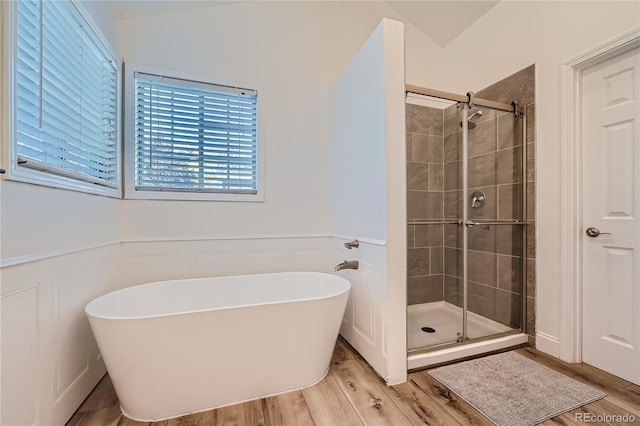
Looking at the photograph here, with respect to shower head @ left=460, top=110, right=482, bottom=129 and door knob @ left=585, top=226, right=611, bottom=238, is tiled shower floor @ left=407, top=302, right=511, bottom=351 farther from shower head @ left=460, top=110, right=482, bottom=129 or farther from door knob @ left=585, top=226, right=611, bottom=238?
shower head @ left=460, top=110, right=482, bottom=129

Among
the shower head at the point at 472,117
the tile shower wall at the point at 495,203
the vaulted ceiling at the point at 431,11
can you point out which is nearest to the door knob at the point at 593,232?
the tile shower wall at the point at 495,203

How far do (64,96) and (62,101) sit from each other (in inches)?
1.6

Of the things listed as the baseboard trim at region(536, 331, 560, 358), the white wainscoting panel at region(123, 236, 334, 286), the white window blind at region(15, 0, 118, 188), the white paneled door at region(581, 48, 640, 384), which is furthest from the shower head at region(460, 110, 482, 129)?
the white window blind at region(15, 0, 118, 188)

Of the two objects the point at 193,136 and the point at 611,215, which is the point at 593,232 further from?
the point at 193,136

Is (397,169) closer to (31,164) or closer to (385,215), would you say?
(385,215)

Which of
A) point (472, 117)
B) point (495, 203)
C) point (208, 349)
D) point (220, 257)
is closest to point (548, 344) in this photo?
point (495, 203)

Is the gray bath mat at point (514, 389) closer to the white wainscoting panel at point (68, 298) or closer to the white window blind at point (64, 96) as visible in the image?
the white wainscoting panel at point (68, 298)

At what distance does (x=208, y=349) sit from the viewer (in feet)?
4.67

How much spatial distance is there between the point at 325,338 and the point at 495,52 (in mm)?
2754

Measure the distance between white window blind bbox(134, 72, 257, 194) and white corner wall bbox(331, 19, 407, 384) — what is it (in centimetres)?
94

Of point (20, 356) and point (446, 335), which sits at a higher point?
point (20, 356)

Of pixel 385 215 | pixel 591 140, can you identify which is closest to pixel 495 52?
pixel 591 140

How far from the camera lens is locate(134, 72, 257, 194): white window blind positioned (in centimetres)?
215

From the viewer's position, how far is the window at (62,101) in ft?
3.71
